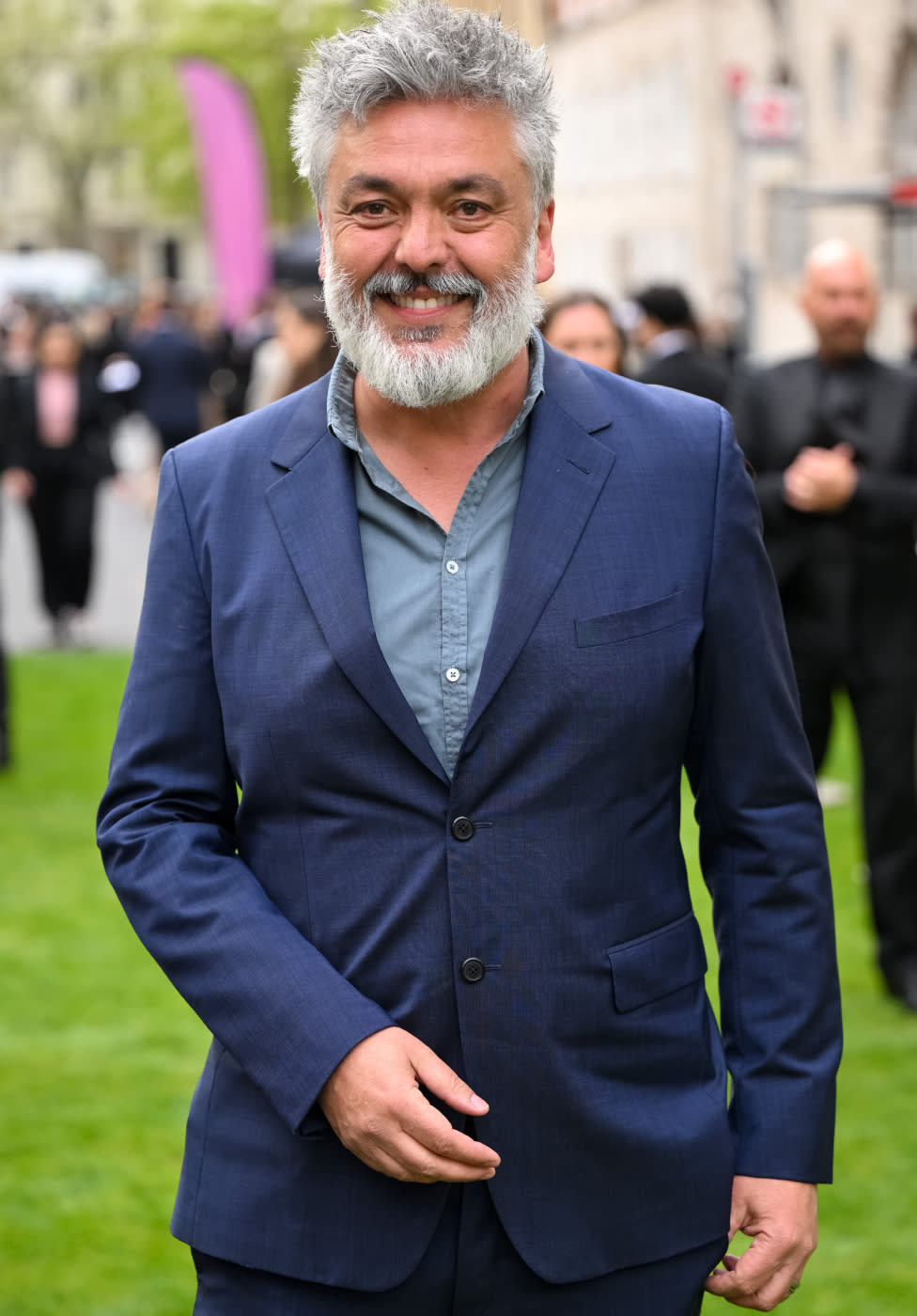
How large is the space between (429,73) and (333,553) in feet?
1.80

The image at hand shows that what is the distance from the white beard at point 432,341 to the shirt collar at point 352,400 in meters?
0.07

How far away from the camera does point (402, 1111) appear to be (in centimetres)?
209

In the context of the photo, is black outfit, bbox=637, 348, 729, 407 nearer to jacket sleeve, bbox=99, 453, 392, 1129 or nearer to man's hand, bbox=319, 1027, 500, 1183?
jacket sleeve, bbox=99, 453, 392, 1129

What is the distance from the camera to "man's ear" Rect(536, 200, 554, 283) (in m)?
2.42

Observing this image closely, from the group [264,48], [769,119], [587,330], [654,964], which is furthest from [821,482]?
[264,48]

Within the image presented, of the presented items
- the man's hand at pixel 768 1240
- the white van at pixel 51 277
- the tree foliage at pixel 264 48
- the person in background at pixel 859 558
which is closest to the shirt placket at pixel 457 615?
the man's hand at pixel 768 1240

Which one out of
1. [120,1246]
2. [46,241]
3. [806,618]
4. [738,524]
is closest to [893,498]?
[806,618]

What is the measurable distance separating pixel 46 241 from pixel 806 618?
91.6m

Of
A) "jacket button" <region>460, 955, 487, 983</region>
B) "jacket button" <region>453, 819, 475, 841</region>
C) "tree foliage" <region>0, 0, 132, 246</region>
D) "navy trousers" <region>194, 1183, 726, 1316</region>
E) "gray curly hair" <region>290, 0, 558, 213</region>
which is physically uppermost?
"gray curly hair" <region>290, 0, 558, 213</region>

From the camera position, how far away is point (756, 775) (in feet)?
7.85

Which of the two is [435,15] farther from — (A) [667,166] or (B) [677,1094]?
(A) [667,166]

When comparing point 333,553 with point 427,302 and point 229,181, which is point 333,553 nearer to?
point 427,302

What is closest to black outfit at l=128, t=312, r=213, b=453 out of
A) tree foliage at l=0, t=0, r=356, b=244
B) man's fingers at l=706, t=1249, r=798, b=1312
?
man's fingers at l=706, t=1249, r=798, b=1312

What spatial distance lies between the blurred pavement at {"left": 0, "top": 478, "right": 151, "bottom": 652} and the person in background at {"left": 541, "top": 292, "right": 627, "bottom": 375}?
24.0ft
